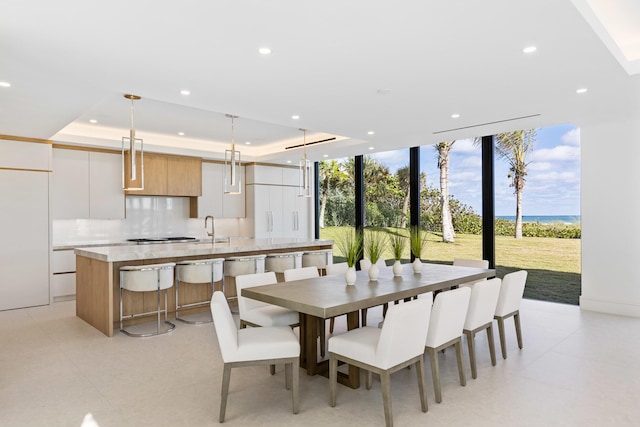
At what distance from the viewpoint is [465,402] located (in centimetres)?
275

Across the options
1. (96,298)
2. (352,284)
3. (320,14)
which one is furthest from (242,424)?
(96,298)

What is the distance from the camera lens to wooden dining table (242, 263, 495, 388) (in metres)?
2.76

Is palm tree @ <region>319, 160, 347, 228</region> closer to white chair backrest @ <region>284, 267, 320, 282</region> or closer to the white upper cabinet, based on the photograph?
the white upper cabinet

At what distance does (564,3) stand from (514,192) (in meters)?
4.64

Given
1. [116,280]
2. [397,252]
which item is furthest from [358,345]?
[116,280]

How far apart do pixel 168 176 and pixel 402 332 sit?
5.89 metres

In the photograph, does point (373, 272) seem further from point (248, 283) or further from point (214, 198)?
point (214, 198)

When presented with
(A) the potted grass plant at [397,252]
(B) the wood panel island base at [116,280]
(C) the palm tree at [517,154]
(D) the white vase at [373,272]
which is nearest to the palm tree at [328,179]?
(C) the palm tree at [517,154]

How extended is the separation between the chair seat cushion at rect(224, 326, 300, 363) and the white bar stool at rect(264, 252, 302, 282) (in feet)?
9.14

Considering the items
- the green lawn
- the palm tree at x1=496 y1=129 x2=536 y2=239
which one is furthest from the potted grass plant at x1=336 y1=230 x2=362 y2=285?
the palm tree at x1=496 y1=129 x2=536 y2=239

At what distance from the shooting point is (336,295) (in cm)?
302

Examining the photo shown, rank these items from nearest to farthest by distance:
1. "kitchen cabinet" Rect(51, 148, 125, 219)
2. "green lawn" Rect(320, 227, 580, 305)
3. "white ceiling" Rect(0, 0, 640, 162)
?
"white ceiling" Rect(0, 0, 640, 162) < "kitchen cabinet" Rect(51, 148, 125, 219) < "green lawn" Rect(320, 227, 580, 305)

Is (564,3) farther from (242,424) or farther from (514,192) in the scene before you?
(514,192)

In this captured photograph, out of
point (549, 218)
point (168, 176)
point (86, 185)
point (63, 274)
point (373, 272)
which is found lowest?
point (63, 274)
